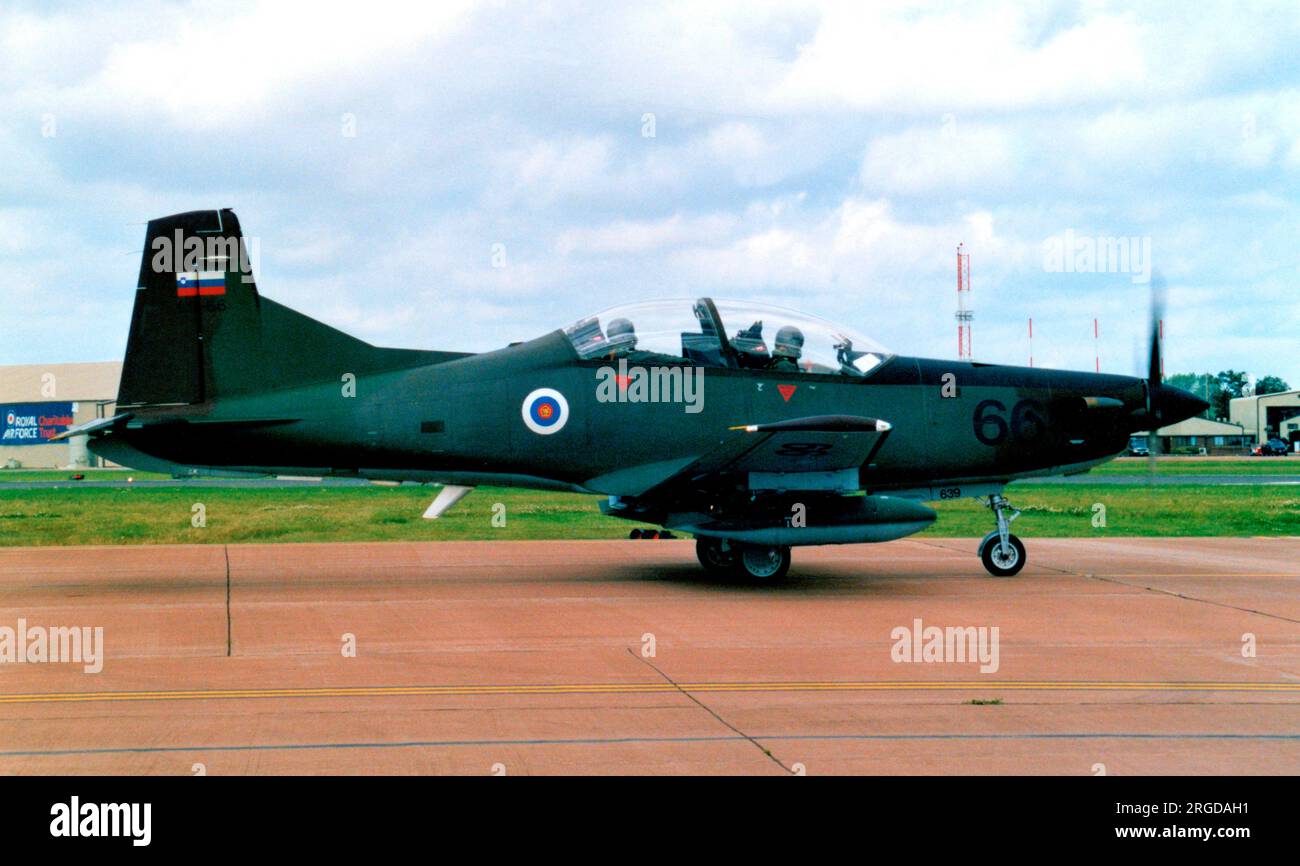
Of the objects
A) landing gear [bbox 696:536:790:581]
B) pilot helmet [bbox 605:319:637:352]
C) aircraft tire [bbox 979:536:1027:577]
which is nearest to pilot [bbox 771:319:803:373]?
pilot helmet [bbox 605:319:637:352]

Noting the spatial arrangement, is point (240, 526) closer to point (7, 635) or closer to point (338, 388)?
point (338, 388)

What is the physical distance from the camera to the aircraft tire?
42.8ft

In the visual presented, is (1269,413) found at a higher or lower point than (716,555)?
higher

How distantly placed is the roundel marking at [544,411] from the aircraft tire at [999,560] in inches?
200

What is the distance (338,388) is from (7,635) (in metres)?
3.86

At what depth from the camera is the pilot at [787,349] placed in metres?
12.2

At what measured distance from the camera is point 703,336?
474 inches

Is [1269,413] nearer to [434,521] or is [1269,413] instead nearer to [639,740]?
[434,521]

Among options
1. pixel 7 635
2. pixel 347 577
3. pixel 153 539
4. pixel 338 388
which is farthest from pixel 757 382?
pixel 153 539

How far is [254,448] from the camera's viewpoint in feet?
38.4

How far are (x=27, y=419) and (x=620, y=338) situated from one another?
7162 centimetres

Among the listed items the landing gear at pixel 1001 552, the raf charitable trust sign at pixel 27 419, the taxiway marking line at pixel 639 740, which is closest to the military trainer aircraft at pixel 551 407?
the landing gear at pixel 1001 552

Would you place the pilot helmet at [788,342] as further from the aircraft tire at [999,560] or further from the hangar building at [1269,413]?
the hangar building at [1269,413]

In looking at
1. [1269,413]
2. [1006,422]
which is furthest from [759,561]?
[1269,413]
